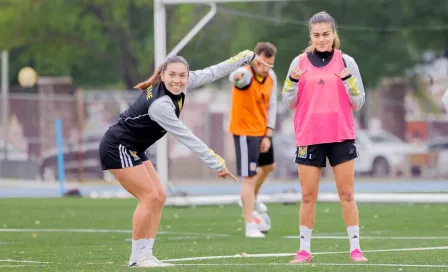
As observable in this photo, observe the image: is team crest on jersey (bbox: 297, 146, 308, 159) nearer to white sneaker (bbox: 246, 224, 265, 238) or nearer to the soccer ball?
white sneaker (bbox: 246, 224, 265, 238)

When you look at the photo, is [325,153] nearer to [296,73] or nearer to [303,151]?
[303,151]

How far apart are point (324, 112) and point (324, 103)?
0.07 m

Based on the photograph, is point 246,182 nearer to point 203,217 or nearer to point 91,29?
point 203,217

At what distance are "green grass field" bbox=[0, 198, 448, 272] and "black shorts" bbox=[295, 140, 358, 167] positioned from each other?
0.81 m

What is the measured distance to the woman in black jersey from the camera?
27.2 feet

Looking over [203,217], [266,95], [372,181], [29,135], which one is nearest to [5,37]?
[29,135]

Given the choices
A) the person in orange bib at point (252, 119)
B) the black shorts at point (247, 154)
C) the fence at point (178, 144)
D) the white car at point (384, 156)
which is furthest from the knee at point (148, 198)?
the white car at point (384, 156)

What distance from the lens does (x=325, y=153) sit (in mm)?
8539

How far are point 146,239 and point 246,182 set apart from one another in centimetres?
391

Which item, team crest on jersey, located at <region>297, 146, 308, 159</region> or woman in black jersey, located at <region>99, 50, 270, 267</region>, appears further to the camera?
team crest on jersey, located at <region>297, 146, 308, 159</region>

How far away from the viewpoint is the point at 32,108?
32000mm

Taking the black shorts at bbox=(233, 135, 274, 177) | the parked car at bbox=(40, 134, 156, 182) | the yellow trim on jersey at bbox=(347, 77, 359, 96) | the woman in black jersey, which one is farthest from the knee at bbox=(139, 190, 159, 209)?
the parked car at bbox=(40, 134, 156, 182)

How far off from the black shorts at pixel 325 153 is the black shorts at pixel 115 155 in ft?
4.44

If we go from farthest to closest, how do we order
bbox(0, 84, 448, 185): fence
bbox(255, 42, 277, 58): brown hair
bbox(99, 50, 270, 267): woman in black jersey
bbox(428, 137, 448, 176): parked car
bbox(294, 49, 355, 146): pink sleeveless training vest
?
bbox(428, 137, 448, 176): parked car
bbox(0, 84, 448, 185): fence
bbox(255, 42, 277, 58): brown hair
bbox(294, 49, 355, 146): pink sleeveless training vest
bbox(99, 50, 270, 267): woman in black jersey
